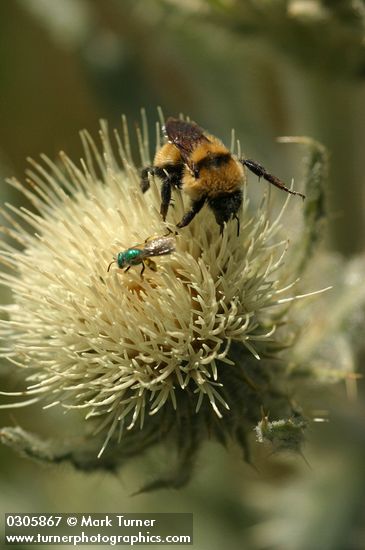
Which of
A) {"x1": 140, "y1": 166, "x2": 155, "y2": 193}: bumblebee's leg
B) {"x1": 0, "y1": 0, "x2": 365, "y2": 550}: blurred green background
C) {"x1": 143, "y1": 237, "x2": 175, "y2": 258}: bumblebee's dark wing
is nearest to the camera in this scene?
{"x1": 143, "y1": 237, "x2": 175, "y2": 258}: bumblebee's dark wing

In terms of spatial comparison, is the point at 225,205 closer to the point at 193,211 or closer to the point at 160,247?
the point at 193,211

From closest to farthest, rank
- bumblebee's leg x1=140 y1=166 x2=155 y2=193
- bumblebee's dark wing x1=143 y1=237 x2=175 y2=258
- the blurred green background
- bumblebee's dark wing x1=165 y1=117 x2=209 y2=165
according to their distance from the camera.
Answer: bumblebee's dark wing x1=143 y1=237 x2=175 y2=258 → bumblebee's dark wing x1=165 y1=117 x2=209 y2=165 → bumblebee's leg x1=140 y1=166 x2=155 y2=193 → the blurred green background

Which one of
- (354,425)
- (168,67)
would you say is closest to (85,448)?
(354,425)

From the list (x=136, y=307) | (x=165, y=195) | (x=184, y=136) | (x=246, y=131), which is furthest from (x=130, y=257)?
(x=246, y=131)

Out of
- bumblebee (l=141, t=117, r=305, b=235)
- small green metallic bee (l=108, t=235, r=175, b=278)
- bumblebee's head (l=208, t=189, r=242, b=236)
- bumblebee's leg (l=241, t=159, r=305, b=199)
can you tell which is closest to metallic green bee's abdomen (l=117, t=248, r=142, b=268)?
small green metallic bee (l=108, t=235, r=175, b=278)

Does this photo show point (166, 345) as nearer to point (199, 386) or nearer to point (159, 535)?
point (199, 386)

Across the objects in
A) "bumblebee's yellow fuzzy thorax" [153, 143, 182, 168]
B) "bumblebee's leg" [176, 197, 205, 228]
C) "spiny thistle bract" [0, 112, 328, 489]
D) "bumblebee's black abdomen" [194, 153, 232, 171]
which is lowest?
"spiny thistle bract" [0, 112, 328, 489]

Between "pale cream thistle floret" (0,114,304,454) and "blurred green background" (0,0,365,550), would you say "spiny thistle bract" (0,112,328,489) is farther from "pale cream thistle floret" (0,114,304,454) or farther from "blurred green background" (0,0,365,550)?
"blurred green background" (0,0,365,550)
